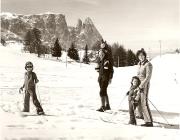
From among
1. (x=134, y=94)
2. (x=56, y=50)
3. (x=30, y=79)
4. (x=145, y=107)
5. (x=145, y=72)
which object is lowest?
(x=145, y=107)

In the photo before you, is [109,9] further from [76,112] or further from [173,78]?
[173,78]

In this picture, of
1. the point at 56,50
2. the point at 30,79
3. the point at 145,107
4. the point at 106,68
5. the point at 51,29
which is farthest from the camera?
the point at 51,29

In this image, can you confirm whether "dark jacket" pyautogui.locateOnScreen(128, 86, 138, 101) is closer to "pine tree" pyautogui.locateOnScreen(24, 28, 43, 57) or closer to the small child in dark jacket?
the small child in dark jacket

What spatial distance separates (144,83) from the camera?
895 cm

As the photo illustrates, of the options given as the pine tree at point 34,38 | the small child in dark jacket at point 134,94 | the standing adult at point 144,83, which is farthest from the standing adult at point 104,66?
the pine tree at point 34,38

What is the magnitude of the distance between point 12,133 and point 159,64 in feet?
74.6

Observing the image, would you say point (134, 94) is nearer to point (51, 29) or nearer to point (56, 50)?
point (56, 50)

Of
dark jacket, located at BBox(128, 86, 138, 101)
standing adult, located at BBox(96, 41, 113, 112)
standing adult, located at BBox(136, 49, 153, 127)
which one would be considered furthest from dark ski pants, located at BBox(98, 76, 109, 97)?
dark jacket, located at BBox(128, 86, 138, 101)

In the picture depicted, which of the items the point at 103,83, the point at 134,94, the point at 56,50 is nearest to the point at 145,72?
the point at 134,94

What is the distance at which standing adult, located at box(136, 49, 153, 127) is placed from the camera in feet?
29.1

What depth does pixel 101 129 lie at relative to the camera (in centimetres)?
796

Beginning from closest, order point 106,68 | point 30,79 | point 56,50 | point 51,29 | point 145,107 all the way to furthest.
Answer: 1. point 145,107
2. point 30,79
3. point 106,68
4. point 56,50
5. point 51,29

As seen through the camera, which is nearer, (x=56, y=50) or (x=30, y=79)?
(x=30, y=79)

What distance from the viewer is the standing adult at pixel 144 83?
29.1 ft
